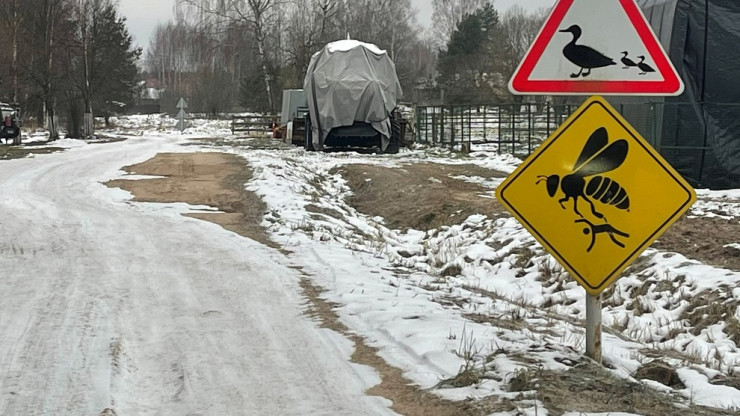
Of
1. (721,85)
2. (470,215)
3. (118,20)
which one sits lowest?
(470,215)

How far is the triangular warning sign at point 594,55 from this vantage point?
4914mm

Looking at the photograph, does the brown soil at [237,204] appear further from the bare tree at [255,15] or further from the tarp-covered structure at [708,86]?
the bare tree at [255,15]

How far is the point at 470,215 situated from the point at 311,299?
23.5 ft

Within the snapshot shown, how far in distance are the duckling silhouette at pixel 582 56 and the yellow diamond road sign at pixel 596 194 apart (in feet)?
0.70

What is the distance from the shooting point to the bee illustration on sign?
196 inches

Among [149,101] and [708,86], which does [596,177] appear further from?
[149,101]

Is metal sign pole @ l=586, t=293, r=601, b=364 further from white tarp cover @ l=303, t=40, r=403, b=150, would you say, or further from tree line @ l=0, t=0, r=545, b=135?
tree line @ l=0, t=0, r=545, b=135

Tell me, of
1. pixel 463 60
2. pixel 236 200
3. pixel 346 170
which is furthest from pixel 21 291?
pixel 463 60

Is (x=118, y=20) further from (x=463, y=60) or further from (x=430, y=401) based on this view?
(x=430, y=401)

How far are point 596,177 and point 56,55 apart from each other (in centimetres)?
4309

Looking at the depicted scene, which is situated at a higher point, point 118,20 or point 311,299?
point 118,20

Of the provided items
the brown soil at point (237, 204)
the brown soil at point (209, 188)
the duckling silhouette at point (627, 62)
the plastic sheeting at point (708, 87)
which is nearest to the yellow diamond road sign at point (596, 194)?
the duckling silhouette at point (627, 62)

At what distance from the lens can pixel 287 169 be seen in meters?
20.0

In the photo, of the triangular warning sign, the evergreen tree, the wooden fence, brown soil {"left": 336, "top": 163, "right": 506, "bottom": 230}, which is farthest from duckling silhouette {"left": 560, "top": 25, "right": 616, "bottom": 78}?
the evergreen tree
